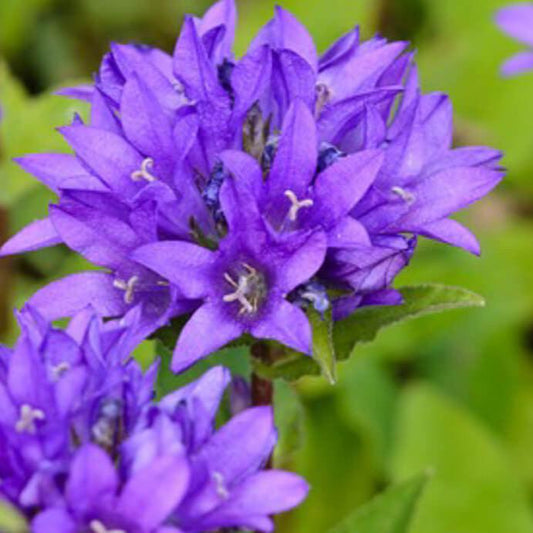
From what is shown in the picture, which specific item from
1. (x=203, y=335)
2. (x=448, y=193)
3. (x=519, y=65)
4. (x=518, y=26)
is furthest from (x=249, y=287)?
(x=518, y=26)

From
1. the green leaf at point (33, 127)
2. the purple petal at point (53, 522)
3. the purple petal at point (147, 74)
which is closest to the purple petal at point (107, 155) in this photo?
the purple petal at point (147, 74)

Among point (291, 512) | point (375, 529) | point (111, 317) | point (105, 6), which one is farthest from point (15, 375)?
point (105, 6)

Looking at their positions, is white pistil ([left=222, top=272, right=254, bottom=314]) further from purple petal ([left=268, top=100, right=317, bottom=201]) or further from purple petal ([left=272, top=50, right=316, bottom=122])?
purple petal ([left=272, top=50, right=316, bottom=122])

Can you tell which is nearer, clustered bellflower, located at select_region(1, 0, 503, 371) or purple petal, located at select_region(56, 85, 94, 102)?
clustered bellflower, located at select_region(1, 0, 503, 371)

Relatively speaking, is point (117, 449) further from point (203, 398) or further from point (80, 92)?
point (80, 92)

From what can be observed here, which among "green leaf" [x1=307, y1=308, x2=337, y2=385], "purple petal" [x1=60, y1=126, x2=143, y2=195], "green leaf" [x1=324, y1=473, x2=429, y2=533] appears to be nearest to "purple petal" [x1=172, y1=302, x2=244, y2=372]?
"green leaf" [x1=307, y1=308, x2=337, y2=385]

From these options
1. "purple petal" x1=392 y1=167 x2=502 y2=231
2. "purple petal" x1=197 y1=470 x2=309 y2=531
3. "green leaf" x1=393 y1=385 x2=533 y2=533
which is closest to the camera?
"purple petal" x1=197 y1=470 x2=309 y2=531

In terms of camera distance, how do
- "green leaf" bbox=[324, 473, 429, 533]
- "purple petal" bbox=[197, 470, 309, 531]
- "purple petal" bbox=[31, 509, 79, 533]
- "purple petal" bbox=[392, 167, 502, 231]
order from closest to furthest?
"purple petal" bbox=[31, 509, 79, 533] → "purple petal" bbox=[197, 470, 309, 531] → "purple petal" bbox=[392, 167, 502, 231] → "green leaf" bbox=[324, 473, 429, 533]
